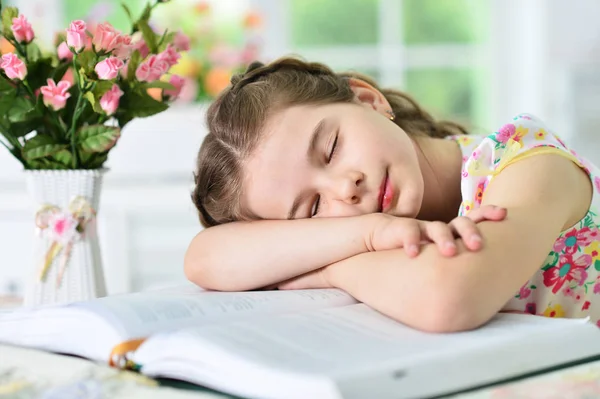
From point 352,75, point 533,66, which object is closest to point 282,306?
point 352,75

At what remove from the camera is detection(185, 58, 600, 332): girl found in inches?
40.0

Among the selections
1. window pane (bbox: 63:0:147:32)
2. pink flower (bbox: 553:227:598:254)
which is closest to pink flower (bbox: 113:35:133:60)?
pink flower (bbox: 553:227:598:254)

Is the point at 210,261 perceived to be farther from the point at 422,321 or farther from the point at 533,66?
the point at 533,66

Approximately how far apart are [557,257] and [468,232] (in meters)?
0.35

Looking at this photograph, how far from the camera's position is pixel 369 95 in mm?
1555

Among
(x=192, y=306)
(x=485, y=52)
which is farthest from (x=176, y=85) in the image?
(x=485, y=52)

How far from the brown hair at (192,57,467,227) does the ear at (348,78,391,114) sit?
1.0 inches

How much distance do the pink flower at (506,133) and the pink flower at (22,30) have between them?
79 centimetres

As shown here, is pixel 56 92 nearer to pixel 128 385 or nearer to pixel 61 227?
pixel 61 227

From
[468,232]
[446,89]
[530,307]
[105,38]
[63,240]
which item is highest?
[105,38]

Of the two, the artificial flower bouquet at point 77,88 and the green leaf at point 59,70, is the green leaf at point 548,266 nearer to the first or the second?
the artificial flower bouquet at point 77,88

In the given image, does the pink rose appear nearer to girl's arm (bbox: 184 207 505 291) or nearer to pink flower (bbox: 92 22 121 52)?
pink flower (bbox: 92 22 121 52)

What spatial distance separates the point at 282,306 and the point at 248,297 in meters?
0.06

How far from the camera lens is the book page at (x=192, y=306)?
0.98 m
